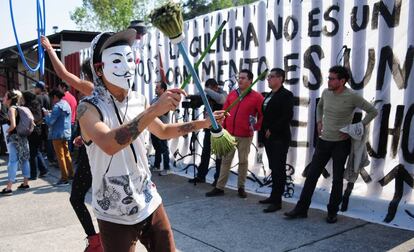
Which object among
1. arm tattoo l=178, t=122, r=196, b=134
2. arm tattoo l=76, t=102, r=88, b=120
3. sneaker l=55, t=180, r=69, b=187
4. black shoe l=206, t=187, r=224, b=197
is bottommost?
sneaker l=55, t=180, r=69, b=187

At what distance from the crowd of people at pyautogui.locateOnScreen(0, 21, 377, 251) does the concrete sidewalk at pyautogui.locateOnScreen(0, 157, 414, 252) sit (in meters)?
0.28

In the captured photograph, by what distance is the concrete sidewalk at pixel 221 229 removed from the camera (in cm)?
431

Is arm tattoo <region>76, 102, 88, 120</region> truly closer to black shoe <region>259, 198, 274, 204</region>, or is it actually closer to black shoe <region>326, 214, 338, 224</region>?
black shoe <region>326, 214, 338, 224</region>

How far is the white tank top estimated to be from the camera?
7.66ft

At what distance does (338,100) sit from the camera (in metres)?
4.92

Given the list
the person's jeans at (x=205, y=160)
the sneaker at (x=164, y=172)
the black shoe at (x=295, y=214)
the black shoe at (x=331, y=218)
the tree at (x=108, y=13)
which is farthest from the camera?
the tree at (x=108, y=13)

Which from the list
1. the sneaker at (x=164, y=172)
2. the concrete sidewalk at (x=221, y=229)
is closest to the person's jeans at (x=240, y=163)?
the concrete sidewalk at (x=221, y=229)

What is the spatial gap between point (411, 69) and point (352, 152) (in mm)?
1156

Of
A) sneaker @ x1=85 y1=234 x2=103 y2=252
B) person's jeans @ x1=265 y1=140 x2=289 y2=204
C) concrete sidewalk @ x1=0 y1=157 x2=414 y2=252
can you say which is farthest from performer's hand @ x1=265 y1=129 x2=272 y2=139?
sneaker @ x1=85 y1=234 x2=103 y2=252

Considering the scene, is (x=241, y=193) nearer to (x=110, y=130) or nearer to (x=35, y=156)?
(x=35, y=156)

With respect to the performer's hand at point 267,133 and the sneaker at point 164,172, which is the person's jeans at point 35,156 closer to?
the sneaker at point 164,172

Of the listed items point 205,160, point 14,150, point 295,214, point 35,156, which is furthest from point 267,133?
point 35,156

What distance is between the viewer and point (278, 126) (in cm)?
559

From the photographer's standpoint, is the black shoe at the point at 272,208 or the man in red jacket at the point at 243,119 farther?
the man in red jacket at the point at 243,119
